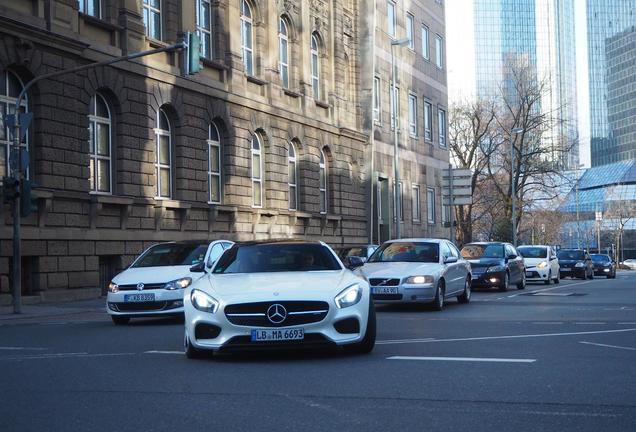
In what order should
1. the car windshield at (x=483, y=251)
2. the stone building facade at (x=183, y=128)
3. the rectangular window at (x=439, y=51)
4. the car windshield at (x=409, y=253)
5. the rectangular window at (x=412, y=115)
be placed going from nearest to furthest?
the car windshield at (x=409, y=253), the stone building facade at (x=183, y=128), the car windshield at (x=483, y=251), the rectangular window at (x=412, y=115), the rectangular window at (x=439, y=51)

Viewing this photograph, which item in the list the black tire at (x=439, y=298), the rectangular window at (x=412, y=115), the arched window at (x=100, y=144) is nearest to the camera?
the black tire at (x=439, y=298)

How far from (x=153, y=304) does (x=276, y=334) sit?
7.51 meters

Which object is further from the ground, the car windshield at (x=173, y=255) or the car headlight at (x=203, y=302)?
the car windshield at (x=173, y=255)

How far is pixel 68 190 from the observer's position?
2647 centimetres

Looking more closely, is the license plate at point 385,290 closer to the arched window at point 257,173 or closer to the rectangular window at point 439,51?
the arched window at point 257,173

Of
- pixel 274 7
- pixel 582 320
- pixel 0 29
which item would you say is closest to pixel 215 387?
pixel 582 320

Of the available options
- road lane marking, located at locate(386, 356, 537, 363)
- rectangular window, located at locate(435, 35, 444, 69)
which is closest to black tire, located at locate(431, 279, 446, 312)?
road lane marking, located at locate(386, 356, 537, 363)

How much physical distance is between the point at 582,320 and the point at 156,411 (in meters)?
11.1

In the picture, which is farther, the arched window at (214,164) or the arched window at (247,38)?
the arched window at (247,38)

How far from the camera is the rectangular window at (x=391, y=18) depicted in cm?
5247

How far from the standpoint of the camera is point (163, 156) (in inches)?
1256

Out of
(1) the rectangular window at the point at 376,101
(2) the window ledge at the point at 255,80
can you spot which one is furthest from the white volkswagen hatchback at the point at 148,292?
(1) the rectangular window at the point at 376,101

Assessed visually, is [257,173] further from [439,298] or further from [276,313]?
[276,313]

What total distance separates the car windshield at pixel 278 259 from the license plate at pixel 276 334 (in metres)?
1.63
